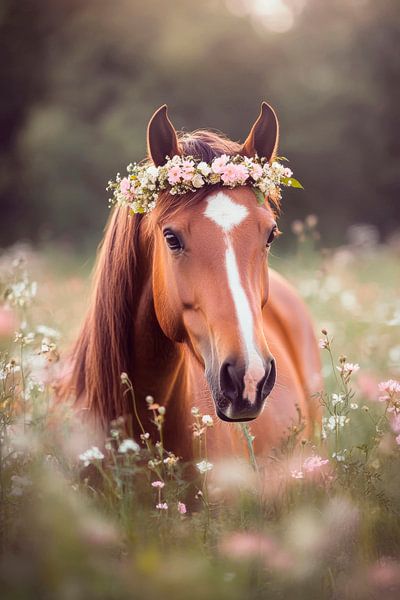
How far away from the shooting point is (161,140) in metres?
2.51

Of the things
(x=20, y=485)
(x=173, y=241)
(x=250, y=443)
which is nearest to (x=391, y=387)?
(x=250, y=443)

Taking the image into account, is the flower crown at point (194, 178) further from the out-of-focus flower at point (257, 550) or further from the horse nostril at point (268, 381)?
the out-of-focus flower at point (257, 550)

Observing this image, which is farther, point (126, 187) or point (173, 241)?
point (126, 187)

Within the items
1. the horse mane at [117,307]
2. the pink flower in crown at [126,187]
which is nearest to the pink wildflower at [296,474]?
the horse mane at [117,307]

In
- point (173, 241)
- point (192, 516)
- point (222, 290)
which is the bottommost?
point (192, 516)

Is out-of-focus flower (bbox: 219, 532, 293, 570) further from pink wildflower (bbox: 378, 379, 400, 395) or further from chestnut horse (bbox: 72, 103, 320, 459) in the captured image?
pink wildflower (bbox: 378, 379, 400, 395)

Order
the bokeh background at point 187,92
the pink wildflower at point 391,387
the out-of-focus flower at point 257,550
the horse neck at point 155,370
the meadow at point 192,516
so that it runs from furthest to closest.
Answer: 1. the bokeh background at point 187,92
2. the horse neck at point 155,370
3. the pink wildflower at point 391,387
4. the out-of-focus flower at point 257,550
5. the meadow at point 192,516

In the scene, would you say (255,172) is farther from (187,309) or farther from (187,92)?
(187,92)

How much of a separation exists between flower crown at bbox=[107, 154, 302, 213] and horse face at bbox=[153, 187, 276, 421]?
2.3 inches

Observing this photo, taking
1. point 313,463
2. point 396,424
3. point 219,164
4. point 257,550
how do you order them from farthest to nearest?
point 396,424, point 219,164, point 313,463, point 257,550

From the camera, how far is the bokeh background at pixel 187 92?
4.27 metres

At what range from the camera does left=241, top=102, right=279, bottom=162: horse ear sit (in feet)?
8.47

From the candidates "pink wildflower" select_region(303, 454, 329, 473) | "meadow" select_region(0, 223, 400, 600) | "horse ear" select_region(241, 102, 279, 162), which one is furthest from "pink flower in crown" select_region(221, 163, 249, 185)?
"pink wildflower" select_region(303, 454, 329, 473)

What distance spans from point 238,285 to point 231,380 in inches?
12.8
